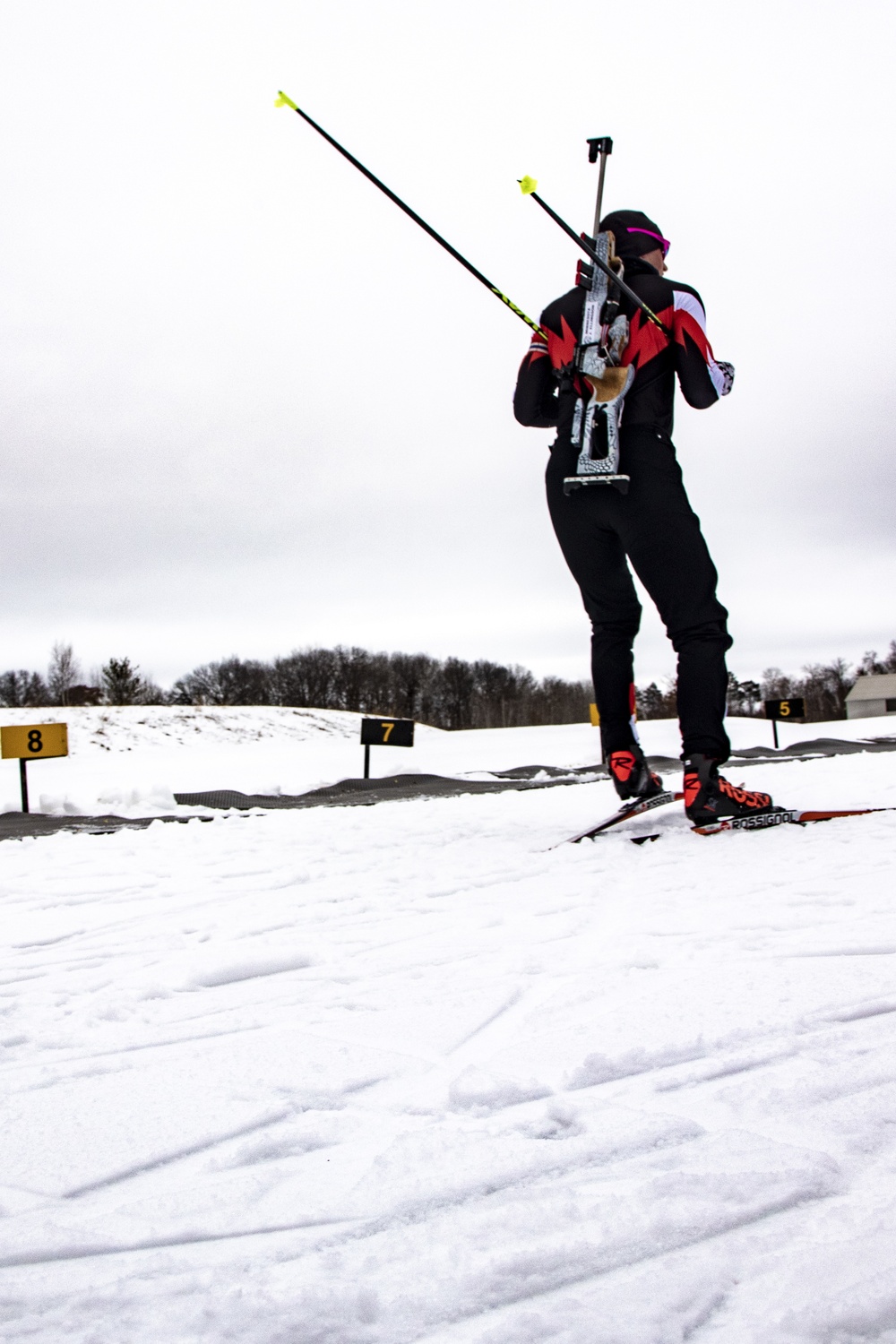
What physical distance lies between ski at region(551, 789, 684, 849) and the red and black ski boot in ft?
0.75

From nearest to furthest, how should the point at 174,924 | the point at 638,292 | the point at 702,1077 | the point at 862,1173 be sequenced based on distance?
A: 1. the point at 862,1173
2. the point at 702,1077
3. the point at 174,924
4. the point at 638,292

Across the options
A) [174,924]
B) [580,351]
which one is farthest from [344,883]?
[580,351]

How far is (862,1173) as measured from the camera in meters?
0.80

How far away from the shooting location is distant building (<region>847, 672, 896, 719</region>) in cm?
5312

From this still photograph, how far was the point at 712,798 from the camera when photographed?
9.55 feet

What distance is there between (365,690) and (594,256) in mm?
47516

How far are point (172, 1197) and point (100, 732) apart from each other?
2033 centimetres

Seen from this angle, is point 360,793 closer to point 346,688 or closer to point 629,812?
point 629,812

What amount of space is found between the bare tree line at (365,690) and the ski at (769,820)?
36.0m

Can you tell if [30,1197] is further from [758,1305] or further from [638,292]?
[638,292]

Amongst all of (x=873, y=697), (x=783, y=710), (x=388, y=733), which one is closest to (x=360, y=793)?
(x=388, y=733)

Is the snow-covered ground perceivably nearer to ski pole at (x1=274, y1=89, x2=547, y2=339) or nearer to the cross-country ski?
the cross-country ski

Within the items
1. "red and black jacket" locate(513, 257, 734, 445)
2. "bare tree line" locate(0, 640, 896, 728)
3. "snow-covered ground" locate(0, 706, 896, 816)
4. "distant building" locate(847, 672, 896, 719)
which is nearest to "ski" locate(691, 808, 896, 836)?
"red and black jacket" locate(513, 257, 734, 445)

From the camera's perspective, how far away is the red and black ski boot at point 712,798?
2910mm
